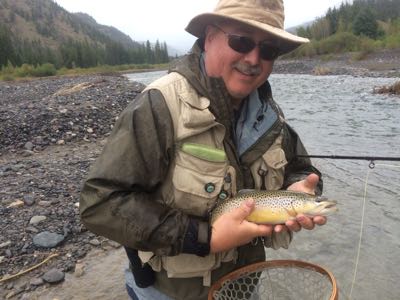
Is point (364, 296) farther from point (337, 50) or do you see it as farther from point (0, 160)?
point (337, 50)

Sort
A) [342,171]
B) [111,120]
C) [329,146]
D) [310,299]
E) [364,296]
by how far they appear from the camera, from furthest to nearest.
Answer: [111,120] < [329,146] < [342,171] < [364,296] < [310,299]

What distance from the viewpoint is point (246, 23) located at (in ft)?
7.09

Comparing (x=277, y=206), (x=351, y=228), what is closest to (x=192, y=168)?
(x=277, y=206)

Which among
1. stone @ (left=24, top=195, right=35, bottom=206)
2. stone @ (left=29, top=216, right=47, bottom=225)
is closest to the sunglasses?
stone @ (left=29, top=216, right=47, bottom=225)

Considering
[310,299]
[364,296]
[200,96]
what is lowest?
[364,296]

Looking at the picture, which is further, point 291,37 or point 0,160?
point 0,160

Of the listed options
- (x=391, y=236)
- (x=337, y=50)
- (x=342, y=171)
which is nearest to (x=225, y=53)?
(x=391, y=236)

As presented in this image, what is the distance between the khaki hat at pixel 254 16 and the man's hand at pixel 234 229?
91 centimetres

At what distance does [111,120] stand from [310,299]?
400 inches

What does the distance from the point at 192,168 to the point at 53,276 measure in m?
2.95

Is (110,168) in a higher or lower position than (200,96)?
lower

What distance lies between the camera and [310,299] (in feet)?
10.1

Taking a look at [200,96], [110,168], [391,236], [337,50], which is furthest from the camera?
[337,50]

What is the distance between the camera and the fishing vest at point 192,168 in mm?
2131
